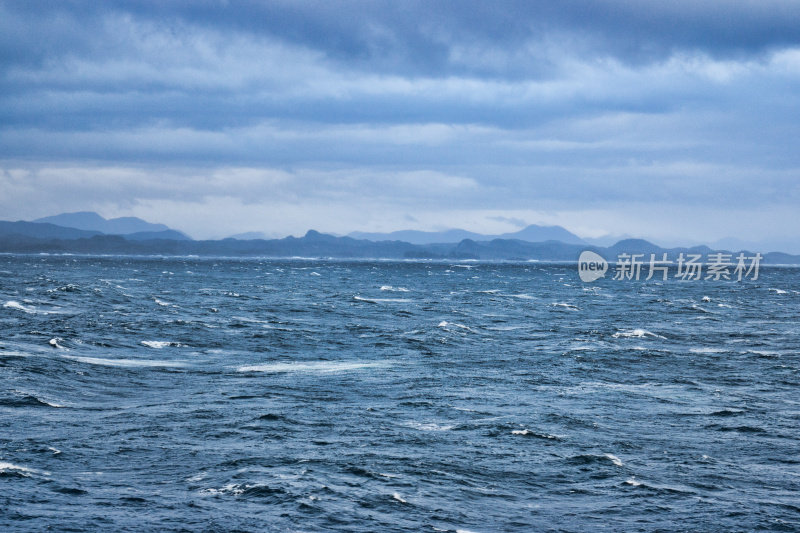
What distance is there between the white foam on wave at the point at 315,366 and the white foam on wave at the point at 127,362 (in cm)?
347

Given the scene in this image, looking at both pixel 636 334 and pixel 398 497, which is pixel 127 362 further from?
pixel 636 334

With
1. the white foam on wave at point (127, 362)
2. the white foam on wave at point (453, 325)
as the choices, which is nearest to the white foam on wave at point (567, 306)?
the white foam on wave at point (453, 325)

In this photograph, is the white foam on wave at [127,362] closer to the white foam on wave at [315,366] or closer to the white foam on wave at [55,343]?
the white foam on wave at [55,343]

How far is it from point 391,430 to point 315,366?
49.6 feet

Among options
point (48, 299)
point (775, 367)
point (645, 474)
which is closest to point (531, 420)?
point (645, 474)

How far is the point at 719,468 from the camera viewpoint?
827 inches

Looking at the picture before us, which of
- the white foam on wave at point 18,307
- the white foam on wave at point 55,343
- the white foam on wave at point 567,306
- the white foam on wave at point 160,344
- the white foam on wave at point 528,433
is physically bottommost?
the white foam on wave at point 18,307

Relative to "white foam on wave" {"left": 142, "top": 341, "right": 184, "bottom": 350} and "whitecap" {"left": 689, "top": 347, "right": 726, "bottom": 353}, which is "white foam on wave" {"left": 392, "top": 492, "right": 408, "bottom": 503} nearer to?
"white foam on wave" {"left": 142, "top": 341, "right": 184, "bottom": 350}

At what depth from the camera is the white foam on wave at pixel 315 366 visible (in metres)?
37.9

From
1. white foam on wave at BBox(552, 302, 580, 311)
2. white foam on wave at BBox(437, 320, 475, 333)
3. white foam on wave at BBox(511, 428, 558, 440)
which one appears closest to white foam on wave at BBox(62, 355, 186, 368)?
white foam on wave at BBox(511, 428, 558, 440)

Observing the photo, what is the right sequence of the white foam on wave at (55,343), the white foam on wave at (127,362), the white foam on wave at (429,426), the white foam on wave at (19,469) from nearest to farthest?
the white foam on wave at (19,469)
the white foam on wave at (429,426)
the white foam on wave at (127,362)
the white foam on wave at (55,343)

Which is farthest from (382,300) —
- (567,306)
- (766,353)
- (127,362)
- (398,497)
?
(398,497)

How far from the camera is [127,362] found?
38312 millimetres

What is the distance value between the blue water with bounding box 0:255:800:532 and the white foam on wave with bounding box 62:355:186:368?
14cm
